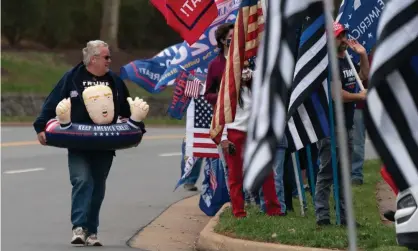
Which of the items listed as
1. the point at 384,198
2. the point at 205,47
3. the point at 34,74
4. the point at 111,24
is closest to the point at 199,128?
the point at 205,47

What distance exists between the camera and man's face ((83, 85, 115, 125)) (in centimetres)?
1099

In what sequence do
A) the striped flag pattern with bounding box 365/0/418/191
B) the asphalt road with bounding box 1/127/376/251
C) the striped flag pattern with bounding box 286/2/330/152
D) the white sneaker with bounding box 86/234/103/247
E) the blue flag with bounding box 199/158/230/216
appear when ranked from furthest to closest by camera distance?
the blue flag with bounding box 199/158/230/216 → the asphalt road with bounding box 1/127/376/251 → the white sneaker with bounding box 86/234/103/247 → the striped flag pattern with bounding box 286/2/330/152 → the striped flag pattern with bounding box 365/0/418/191

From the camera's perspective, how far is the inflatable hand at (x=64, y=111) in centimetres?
1094

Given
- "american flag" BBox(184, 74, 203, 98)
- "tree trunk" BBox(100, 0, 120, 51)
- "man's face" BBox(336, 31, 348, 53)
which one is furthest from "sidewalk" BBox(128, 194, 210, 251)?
"tree trunk" BBox(100, 0, 120, 51)

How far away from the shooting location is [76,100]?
11133 mm

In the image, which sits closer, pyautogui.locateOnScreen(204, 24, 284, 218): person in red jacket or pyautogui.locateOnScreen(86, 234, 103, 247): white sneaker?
pyautogui.locateOnScreen(86, 234, 103, 247): white sneaker

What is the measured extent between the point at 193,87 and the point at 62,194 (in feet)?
7.90

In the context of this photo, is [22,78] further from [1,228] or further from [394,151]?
[394,151]

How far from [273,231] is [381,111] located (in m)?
4.56

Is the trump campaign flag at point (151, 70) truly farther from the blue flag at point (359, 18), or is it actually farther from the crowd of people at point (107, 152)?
the crowd of people at point (107, 152)

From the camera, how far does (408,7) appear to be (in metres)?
6.16

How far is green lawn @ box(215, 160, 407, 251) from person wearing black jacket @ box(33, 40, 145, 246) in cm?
112

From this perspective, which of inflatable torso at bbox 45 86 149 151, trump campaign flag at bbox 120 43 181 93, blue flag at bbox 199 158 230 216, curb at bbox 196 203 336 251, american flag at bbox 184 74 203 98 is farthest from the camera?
trump campaign flag at bbox 120 43 181 93

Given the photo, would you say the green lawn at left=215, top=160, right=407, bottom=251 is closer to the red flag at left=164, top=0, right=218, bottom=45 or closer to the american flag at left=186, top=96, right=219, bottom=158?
the american flag at left=186, top=96, right=219, bottom=158
